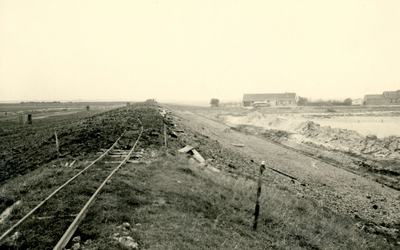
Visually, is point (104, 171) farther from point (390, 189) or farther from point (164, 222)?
point (390, 189)

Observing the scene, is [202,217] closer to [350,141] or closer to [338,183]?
[338,183]

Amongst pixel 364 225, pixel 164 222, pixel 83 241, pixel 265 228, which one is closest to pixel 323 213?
pixel 364 225

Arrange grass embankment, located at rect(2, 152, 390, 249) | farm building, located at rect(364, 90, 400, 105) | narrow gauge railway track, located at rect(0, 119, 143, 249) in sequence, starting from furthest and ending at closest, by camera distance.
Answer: farm building, located at rect(364, 90, 400, 105)
grass embankment, located at rect(2, 152, 390, 249)
narrow gauge railway track, located at rect(0, 119, 143, 249)

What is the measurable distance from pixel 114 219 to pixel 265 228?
4015mm

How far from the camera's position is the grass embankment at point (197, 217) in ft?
17.1

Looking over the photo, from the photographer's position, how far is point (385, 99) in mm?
81000

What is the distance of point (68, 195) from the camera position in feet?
21.3

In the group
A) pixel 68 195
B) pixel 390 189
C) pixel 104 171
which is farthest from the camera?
pixel 390 189

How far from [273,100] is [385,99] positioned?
114 feet

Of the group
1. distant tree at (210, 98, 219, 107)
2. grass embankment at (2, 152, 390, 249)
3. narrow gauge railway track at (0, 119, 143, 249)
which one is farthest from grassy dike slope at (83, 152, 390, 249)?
distant tree at (210, 98, 219, 107)

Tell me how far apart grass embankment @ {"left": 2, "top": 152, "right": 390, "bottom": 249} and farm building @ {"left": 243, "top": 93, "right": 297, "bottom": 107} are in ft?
254

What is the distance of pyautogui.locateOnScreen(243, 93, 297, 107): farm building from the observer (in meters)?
86.3

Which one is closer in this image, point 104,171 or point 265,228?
point 265,228

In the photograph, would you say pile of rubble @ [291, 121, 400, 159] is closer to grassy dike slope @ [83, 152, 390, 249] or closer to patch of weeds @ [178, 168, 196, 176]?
grassy dike slope @ [83, 152, 390, 249]
